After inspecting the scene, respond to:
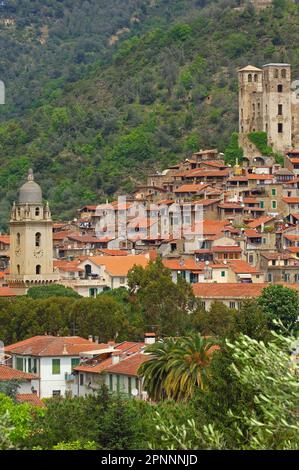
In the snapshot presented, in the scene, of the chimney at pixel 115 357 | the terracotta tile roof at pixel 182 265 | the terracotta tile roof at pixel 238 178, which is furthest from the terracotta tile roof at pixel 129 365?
the terracotta tile roof at pixel 238 178

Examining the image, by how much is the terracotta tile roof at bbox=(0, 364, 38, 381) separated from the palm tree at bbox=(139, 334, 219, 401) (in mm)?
6227

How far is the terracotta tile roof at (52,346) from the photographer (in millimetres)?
67188

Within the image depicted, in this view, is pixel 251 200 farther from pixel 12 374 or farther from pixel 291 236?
pixel 12 374

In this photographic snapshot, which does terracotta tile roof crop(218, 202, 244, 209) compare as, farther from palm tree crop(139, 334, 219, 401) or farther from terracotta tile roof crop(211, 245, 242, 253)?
palm tree crop(139, 334, 219, 401)

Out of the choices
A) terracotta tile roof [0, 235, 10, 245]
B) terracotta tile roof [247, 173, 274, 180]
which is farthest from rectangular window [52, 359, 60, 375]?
terracotta tile roof [247, 173, 274, 180]

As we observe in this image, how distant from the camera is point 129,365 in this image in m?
62.2

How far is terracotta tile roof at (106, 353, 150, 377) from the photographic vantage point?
61.2 metres

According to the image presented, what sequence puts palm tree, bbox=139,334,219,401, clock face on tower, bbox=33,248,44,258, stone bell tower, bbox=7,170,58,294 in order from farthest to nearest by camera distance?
clock face on tower, bbox=33,248,44,258 → stone bell tower, bbox=7,170,58,294 → palm tree, bbox=139,334,219,401

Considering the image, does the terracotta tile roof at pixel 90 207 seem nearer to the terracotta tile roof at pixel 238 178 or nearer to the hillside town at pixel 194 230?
the hillside town at pixel 194 230

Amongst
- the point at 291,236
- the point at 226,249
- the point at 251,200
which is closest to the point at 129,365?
the point at 226,249

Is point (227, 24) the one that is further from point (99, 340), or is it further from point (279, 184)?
point (99, 340)

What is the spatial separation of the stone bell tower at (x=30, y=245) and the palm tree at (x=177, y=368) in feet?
124

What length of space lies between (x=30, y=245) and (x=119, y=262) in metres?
4.52

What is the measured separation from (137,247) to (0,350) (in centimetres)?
4087
